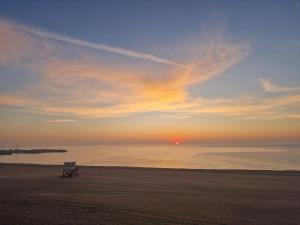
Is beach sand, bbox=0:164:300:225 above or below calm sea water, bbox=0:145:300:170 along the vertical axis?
below

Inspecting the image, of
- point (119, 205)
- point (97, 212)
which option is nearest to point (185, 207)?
point (119, 205)

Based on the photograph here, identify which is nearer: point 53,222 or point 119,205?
point 53,222

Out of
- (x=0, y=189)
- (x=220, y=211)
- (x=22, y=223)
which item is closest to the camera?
(x=22, y=223)

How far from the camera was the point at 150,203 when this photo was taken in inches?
448

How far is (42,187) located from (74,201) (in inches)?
177

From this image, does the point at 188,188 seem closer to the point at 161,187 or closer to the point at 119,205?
the point at 161,187

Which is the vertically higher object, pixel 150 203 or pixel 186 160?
pixel 186 160

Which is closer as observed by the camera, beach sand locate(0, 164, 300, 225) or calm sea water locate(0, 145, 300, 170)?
beach sand locate(0, 164, 300, 225)

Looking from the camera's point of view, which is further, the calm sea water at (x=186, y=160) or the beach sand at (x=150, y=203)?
the calm sea water at (x=186, y=160)

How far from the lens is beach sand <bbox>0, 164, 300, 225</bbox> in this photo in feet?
30.0

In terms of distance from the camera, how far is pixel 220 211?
1016cm

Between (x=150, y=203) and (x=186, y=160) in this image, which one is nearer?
(x=150, y=203)

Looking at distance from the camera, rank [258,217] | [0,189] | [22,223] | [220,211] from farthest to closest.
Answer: [0,189] < [220,211] < [258,217] < [22,223]

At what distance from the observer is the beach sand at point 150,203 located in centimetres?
916
